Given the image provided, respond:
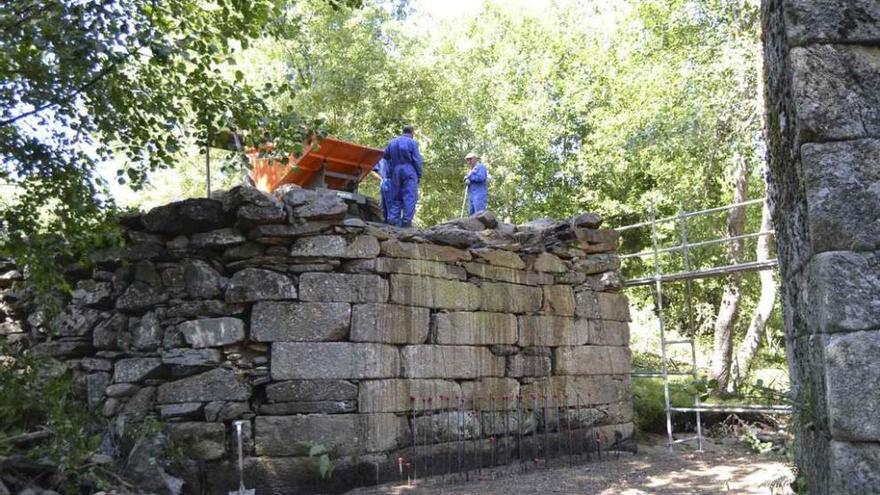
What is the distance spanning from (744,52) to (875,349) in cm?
1218

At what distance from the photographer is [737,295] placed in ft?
46.4

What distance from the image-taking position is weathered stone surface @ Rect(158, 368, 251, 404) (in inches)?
278

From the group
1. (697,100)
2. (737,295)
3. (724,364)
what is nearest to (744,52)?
(697,100)

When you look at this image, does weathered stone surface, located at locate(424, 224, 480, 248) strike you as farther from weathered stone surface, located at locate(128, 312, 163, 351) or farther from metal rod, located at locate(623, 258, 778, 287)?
metal rod, located at locate(623, 258, 778, 287)

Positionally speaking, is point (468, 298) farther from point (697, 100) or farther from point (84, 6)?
point (697, 100)

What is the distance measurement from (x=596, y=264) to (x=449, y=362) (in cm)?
297

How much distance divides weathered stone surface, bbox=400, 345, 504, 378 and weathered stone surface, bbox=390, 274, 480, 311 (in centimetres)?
47

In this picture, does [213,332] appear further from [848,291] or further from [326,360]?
[848,291]

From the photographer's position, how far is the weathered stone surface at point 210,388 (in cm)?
706

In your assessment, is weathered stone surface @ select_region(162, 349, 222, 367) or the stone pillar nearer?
the stone pillar

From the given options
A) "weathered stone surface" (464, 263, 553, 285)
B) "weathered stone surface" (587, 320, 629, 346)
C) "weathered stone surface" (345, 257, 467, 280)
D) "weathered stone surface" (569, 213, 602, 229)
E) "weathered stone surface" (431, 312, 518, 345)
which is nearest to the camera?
"weathered stone surface" (345, 257, 467, 280)

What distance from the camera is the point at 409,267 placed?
26.4ft

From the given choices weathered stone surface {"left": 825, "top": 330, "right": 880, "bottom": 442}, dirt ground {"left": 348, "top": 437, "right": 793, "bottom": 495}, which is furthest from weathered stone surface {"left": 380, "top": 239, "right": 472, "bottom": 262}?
weathered stone surface {"left": 825, "top": 330, "right": 880, "bottom": 442}

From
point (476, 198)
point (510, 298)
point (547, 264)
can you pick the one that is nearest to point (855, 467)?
point (510, 298)
